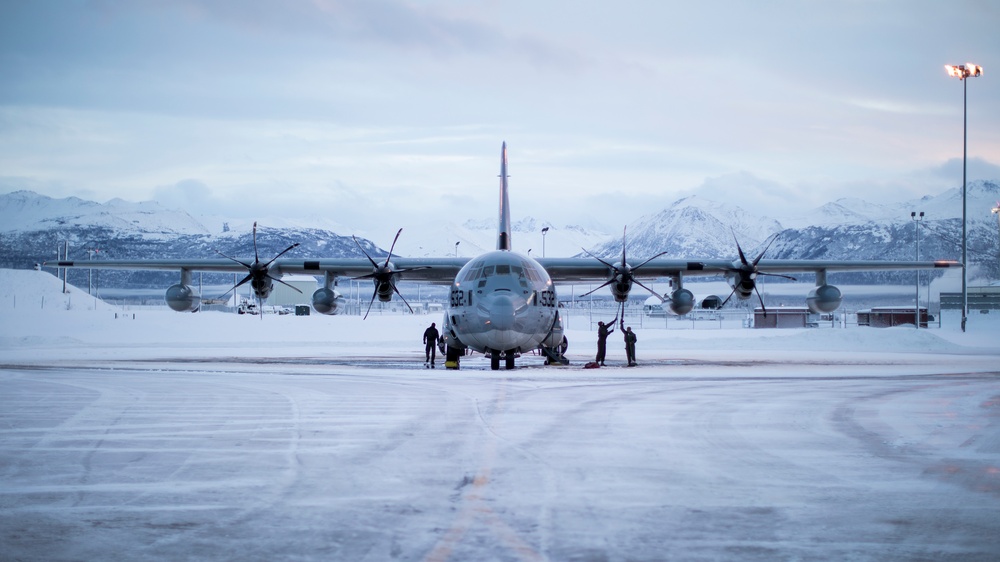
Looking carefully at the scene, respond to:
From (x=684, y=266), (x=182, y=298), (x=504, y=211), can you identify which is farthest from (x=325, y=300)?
(x=684, y=266)

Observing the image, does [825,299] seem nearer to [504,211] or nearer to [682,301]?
[682,301]

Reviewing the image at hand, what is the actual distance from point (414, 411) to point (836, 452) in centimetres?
747

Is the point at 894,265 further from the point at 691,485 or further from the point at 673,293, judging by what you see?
the point at 691,485

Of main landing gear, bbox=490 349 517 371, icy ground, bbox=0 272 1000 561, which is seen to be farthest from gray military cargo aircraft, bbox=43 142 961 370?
icy ground, bbox=0 272 1000 561

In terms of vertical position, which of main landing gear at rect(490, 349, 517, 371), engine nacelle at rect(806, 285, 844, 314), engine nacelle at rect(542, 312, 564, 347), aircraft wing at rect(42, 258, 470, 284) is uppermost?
aircraft wing at rect(42, 258, 470, 284)

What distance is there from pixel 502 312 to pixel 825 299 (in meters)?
17.9

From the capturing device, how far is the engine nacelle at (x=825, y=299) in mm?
36938

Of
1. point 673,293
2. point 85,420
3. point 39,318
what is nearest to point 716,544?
point 85,420

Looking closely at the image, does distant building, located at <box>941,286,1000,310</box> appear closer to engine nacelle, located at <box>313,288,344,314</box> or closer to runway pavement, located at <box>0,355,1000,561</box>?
engine nacelle, located at <box>313,288,344,314</box>

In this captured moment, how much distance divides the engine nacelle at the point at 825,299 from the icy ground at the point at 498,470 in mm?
15531

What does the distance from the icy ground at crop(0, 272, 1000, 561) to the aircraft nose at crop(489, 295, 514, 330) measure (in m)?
4.86

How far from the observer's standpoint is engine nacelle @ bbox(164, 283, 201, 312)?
121ft

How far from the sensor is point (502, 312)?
86.5ft

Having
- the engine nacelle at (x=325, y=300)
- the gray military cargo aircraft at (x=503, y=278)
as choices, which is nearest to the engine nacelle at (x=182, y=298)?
the gray military cargo aircraft at (x=503, y=278)
